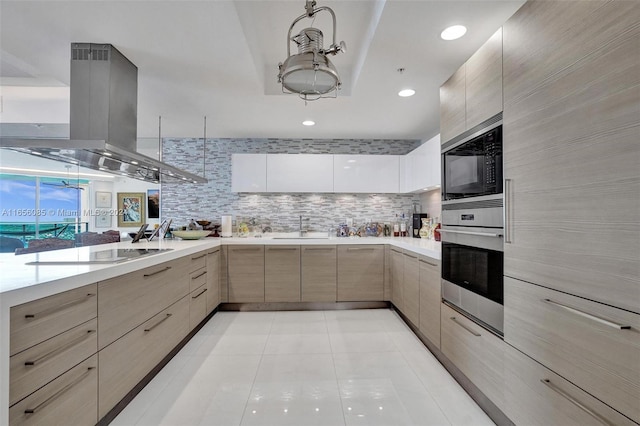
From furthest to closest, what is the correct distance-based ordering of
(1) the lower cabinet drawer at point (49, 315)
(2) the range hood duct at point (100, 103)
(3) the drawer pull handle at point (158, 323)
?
(2) the range hood duct at point (100, 103) < (3) the drawer pull handle at point (158, 323) < (1) the lower cabinet drawer at point (49, 315)

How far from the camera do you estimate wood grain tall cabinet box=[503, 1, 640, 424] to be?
0.99 m

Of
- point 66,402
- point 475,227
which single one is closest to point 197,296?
point 66,402

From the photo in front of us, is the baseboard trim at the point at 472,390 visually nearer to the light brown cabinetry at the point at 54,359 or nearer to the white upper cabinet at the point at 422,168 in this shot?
the white upper cabinet at the point at 422,168

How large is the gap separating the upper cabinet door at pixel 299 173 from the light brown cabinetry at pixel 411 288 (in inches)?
62.6

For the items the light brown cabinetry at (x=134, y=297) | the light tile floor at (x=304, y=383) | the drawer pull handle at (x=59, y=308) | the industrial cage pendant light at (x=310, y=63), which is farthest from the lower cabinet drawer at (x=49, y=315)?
the industrial cage pendant light at (x=310, y=63)

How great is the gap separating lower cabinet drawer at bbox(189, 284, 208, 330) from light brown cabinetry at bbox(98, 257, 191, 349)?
0.29m

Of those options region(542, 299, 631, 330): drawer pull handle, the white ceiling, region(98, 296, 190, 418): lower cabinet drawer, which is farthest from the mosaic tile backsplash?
region(542, 299, 631, 330): drawer pull handle

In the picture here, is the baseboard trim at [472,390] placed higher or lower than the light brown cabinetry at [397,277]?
lower

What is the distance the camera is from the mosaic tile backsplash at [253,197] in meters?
4.44

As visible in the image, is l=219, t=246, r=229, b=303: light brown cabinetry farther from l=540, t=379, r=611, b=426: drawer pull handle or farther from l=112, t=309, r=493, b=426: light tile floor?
l=540, t=379, r=611, b=426: drawer pull handle

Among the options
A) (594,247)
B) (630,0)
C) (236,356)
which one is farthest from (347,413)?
(630,0)

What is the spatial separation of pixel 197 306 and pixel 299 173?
6.94 ft

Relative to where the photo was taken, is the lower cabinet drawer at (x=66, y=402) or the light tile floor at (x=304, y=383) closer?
the lower cabinet drawer at (x=66, y=402)

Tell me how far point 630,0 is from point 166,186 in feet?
15.6
